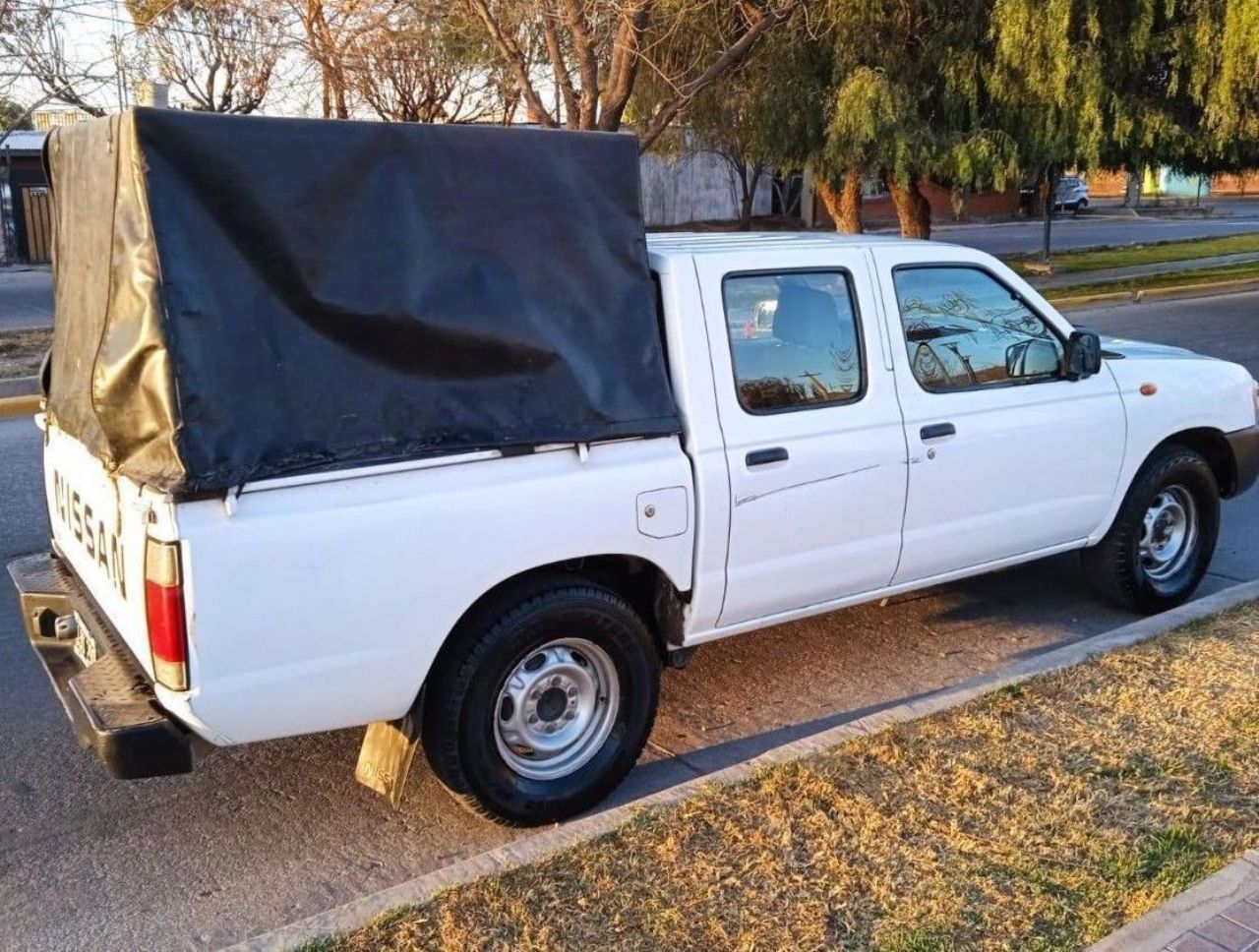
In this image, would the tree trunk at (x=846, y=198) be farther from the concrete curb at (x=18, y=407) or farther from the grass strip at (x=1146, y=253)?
the concrete curb at (x=18, y=407)

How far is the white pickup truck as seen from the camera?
3416 millimetres

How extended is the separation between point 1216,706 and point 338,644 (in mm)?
3185

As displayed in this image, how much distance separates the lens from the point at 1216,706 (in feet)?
15.2

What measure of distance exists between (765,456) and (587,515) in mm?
754

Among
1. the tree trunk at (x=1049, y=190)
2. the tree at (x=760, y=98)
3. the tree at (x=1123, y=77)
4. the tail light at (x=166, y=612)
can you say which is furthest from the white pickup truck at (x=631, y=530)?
the tree trunk at (x=1049, y=190)

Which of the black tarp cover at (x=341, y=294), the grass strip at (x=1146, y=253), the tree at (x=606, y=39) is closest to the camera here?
the black tarp cover at (x=341, y=294)

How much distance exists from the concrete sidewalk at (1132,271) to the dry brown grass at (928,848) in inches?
704

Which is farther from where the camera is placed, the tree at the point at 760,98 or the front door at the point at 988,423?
the tree at the point at 760,98

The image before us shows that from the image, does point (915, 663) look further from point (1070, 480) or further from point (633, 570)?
point (633, 570)

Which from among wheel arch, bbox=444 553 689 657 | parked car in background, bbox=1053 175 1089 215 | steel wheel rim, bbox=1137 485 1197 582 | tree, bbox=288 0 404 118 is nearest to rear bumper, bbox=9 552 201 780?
wheel arch, bbox=444 553 689 657

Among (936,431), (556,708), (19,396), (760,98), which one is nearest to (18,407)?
(19,396)

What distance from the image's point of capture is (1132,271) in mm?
24000

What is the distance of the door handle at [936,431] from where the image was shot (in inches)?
190

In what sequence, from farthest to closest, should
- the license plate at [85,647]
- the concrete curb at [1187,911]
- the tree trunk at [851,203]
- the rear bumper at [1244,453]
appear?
the tree trunk at [851,203]
the rear bumper at [1244,453]
the license plate at [85,647]
the concrete curb at [1187,911]
